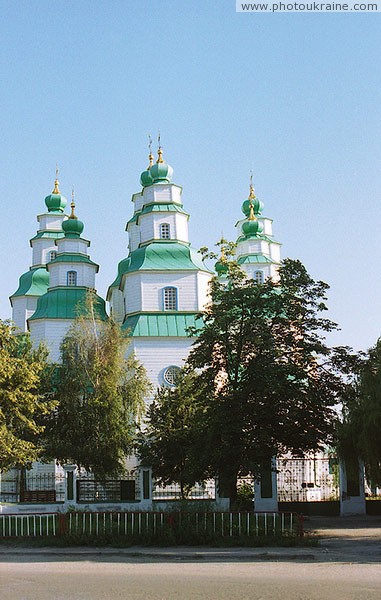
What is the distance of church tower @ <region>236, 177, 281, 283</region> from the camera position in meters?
43.2

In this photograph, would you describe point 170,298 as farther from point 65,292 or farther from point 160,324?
point 65,292

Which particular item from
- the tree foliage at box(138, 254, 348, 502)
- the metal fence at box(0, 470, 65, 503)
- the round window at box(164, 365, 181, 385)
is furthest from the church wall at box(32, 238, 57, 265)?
the tree foliage at box(138, 254, 348, 502)

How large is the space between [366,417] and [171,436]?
25.3 feet

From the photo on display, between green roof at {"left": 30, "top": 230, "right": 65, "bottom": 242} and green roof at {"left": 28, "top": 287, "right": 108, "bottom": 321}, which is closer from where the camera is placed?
green roof at {"left": 28, "top": 287, "right": 108, "bottom": 321}

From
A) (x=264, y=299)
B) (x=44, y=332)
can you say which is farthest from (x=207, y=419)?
(x=44, y=332)

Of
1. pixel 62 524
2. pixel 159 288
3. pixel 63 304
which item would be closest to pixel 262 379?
pixel 62 524

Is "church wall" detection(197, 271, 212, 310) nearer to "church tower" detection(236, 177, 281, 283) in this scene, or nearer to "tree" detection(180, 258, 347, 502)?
"church tower" detection(236, 177, 281, 283)

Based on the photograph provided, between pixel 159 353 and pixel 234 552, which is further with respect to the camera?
pixel 159 353

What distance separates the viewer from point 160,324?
1310 inches

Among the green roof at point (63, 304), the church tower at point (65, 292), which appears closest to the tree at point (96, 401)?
the church tower at point (65, 292)

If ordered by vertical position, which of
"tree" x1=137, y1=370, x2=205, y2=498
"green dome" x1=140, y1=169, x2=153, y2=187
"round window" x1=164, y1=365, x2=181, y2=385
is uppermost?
"green dome" x1=140, y1=169, x2=153, y2=187

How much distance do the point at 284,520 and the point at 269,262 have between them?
28.0m

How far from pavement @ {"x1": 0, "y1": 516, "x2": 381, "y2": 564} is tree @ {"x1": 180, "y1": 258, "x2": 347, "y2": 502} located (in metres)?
2.40

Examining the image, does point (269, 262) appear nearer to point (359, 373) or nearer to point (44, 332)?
point (44, 332)
